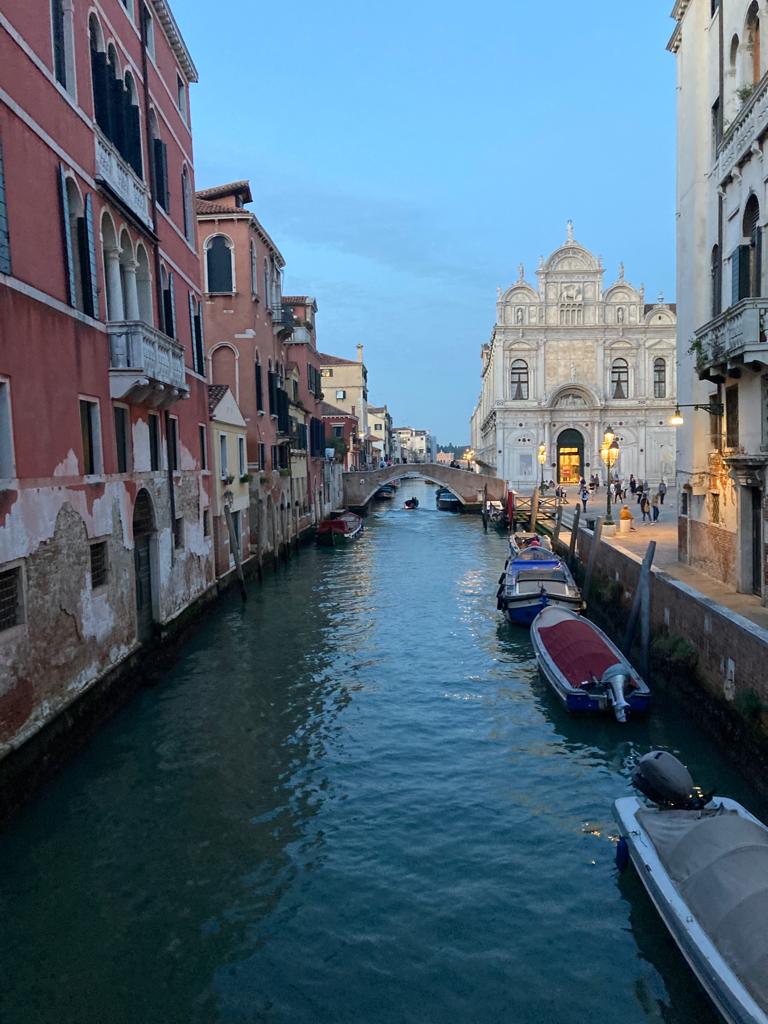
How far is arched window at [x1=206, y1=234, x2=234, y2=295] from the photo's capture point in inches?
941

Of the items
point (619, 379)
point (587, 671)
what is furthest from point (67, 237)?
point (619, 379)

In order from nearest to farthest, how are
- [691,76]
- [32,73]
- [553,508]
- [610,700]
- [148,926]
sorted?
[148,926], [32,73], [610,700], [691,76], [553,508]

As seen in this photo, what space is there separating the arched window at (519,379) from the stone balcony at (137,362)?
37821mm

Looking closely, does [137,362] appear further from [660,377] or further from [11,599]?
[660,377]

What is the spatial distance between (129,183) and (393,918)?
11130 mm

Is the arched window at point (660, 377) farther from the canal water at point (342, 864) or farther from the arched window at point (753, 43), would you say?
the canal water at point (342, 864)

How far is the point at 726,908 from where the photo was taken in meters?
5.11

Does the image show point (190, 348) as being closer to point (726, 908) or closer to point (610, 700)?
point (610, 700)

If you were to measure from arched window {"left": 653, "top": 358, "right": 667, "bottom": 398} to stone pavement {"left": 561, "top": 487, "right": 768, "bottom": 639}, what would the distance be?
12.1 metres

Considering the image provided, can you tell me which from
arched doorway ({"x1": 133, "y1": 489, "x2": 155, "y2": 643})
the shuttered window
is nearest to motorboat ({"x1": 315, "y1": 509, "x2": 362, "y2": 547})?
arched doorway ({"x1": 133, "y1": 489, "x2": 155, "y2": 643})

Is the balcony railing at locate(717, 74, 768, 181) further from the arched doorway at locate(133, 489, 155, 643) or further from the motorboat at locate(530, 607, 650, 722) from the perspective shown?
the arched doorway at locate(133, 489, 155, 643)

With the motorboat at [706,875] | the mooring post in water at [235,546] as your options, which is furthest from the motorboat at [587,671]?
the mooring post in water at [235,546]

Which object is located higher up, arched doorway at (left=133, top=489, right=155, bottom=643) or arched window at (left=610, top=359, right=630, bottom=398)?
arched window at (left=610, top=359, right=630, bottom=398)

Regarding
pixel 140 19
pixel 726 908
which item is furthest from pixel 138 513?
pixel 726 908
